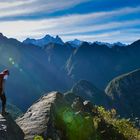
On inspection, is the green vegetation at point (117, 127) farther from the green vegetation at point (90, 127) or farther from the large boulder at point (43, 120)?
the large boulder at point (43, 120)

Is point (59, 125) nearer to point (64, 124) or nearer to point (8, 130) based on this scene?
point (64, 124)

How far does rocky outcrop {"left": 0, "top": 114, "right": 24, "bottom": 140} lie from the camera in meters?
25.0

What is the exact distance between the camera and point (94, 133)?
118 feet

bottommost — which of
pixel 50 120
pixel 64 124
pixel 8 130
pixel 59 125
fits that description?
pixel 64 124

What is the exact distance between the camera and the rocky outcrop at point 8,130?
25047 millimetres

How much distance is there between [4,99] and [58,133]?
16.9ft

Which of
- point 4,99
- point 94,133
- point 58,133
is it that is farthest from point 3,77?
point 94,133

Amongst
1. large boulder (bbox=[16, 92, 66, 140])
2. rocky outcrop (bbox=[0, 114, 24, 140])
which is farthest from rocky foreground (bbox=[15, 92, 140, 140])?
rocky outcrop (bbox=[0, 114, 24, 140])

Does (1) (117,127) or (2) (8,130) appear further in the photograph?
(1) (117,127)

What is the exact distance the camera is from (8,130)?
25.9 metres

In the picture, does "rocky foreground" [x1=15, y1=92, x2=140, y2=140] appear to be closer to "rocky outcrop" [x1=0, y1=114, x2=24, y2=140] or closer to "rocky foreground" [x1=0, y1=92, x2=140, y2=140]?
"rocky foreground" [x1=0, y1=92, x2=140, y2=140]

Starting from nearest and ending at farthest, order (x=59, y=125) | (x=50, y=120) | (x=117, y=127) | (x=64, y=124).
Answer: (x=50, y=120) → (x=59, y=125) → (x=64, y=124) → (x=117, y=127)

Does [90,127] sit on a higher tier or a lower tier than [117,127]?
higher

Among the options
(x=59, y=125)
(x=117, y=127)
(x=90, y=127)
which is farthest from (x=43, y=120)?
(x=117, y=127)
